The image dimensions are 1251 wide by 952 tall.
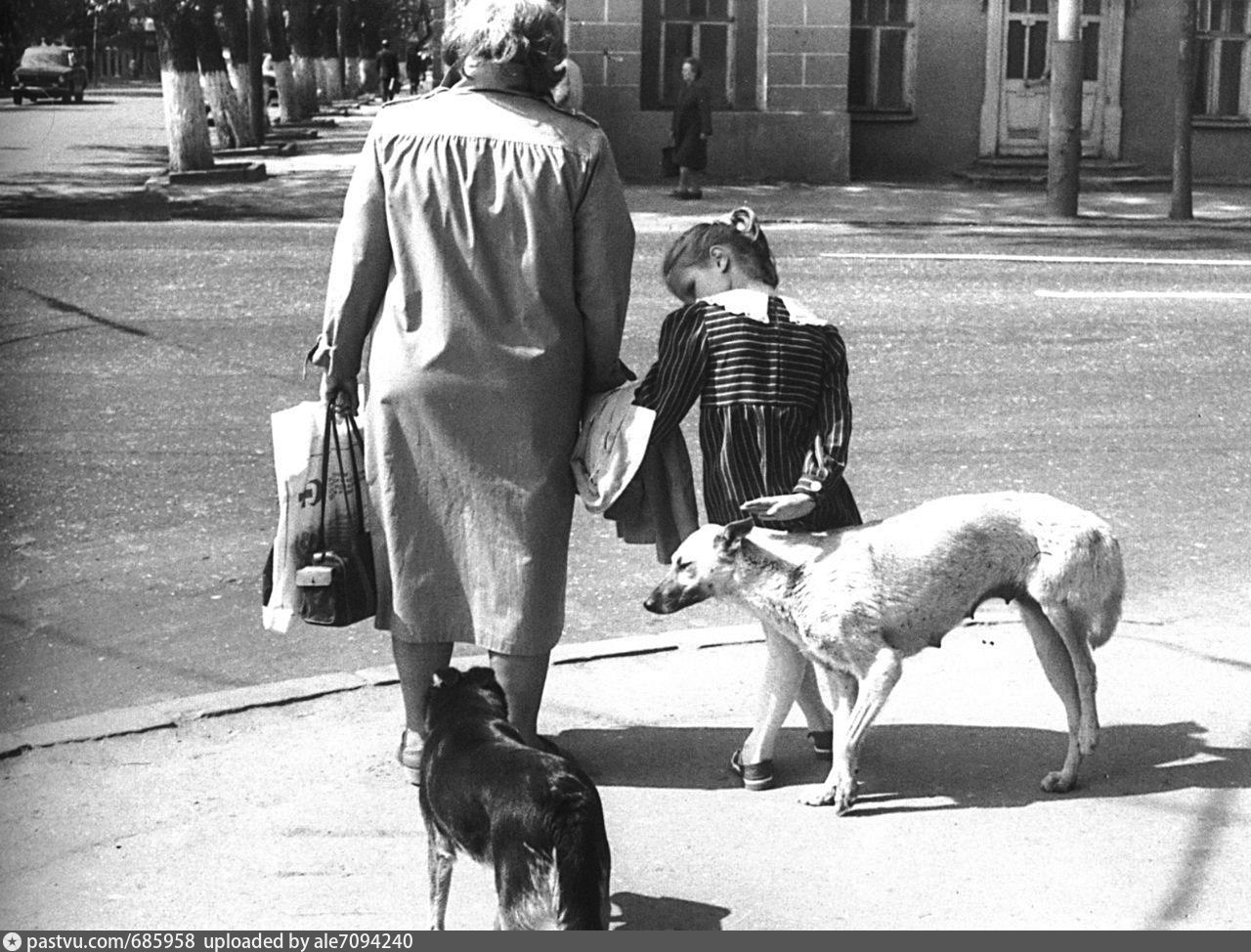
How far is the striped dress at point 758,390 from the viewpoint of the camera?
173 inches

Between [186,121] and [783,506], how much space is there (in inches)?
804

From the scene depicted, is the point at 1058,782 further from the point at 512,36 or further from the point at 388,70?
the point at 388,70

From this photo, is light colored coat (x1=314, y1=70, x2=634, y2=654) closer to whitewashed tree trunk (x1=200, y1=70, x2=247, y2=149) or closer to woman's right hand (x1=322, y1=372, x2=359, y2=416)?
woman's right hand (x1=322, y1=372, x2=359, y2=416)

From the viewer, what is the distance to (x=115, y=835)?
4270 mm

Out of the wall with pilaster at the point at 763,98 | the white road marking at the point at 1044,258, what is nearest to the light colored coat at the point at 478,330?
the white road marking at the point at 1044,258

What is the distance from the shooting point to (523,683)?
4453mm

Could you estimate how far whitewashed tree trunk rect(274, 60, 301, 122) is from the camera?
3747cm

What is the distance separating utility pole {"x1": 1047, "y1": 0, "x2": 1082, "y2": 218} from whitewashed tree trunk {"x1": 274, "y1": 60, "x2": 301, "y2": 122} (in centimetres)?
2074

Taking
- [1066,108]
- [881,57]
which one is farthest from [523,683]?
[881,57]

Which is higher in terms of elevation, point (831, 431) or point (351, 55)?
point (351, 55)

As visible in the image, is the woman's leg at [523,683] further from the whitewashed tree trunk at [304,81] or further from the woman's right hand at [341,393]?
the whitewashed tree trunk at [304,81]

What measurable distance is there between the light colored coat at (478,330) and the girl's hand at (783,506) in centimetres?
46

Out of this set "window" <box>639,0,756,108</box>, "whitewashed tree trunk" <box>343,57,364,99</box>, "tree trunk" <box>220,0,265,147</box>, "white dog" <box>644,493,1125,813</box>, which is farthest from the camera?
"whitewashed tree trunk" <box>343,57,364,99</box>

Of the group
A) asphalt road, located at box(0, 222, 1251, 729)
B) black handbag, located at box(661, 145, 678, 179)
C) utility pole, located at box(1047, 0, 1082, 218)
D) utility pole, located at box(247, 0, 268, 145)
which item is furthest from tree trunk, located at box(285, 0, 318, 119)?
asphalt road, located at box(0, 222, 1251, 729)
